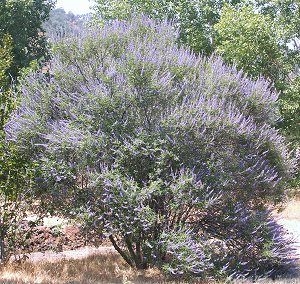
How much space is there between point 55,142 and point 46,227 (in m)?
A: 5.89

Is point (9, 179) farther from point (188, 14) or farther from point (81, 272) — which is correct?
point (188, 14)

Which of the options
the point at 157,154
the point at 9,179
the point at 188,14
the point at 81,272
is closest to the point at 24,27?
the point at 188,14

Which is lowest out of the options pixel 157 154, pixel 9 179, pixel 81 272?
pixel 81 272

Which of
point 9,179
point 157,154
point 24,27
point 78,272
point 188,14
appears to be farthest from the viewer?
point 24,27

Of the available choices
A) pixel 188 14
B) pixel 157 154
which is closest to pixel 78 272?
pixel 157 154

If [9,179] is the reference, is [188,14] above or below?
above

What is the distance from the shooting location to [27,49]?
2759 centimetres

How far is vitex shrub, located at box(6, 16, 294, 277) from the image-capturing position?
333 inches

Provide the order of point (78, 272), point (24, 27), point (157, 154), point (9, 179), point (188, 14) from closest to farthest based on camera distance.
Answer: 1. point (157, 154)
2. point (9, 179)
3. point (78, 272)
4. point (188, 14)
5. point (24, 27)

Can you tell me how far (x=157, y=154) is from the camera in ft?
28.4

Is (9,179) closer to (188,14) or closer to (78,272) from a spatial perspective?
(78,272)

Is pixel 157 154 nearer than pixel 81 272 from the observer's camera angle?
Yes

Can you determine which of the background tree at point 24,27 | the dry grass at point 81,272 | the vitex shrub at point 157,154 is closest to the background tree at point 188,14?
the background tree at point 24,27

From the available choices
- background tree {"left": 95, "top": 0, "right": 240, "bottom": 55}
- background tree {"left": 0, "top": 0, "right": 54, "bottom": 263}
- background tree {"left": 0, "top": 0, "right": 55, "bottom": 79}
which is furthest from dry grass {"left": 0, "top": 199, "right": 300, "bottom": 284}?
background tree {"left": 0, "top": 0, "right": 55, "bottom": 79}
